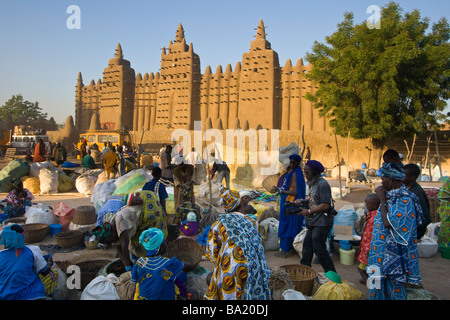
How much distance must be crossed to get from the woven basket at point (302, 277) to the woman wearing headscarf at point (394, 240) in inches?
27.3

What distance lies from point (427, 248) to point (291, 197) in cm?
234

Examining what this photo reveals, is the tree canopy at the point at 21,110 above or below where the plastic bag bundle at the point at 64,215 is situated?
above

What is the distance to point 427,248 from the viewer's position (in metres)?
5.04

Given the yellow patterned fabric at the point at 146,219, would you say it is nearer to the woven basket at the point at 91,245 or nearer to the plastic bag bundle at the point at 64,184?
the woven basket at the point at 91,245

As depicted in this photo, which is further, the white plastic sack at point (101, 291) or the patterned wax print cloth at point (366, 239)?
the patterned wax print cloth at point (366, 239)

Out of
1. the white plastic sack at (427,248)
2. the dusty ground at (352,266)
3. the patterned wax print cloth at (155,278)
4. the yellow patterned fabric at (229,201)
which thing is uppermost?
the yellow patterned fabric at (229,201)

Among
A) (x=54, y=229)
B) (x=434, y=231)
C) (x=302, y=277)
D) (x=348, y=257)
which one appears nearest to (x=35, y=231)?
(x=54, y=229)

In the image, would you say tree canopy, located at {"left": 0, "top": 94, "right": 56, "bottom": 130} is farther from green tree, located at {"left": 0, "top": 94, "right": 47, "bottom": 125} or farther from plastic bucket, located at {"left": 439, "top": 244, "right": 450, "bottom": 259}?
plastic bucket, located at {"left": 439, "top": 244, "right": 450, "bottom": 259}

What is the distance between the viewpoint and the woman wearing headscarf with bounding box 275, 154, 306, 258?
15.9 feet

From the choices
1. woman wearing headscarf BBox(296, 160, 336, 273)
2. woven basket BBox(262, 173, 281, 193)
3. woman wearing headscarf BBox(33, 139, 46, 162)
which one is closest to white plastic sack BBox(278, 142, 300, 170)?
woven basket BBox(262, 173, 281, 193)

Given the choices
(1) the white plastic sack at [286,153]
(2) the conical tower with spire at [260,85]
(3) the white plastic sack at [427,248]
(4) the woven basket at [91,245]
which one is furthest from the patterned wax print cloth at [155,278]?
(2) the conical tower with spire at [260,85]

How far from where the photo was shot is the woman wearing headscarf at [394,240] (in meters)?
2.84

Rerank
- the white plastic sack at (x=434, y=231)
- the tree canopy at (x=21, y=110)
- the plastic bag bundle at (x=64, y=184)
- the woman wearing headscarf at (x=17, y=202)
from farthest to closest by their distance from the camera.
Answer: the tree canopy at (x=21, y=110) < the plastic bag bundle at (x=64, y=184) < the woman wearing headscarf at (x=17, y=202) < the white plastic sack at (x=434, y=231)

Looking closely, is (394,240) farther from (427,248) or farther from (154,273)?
(427,248)
